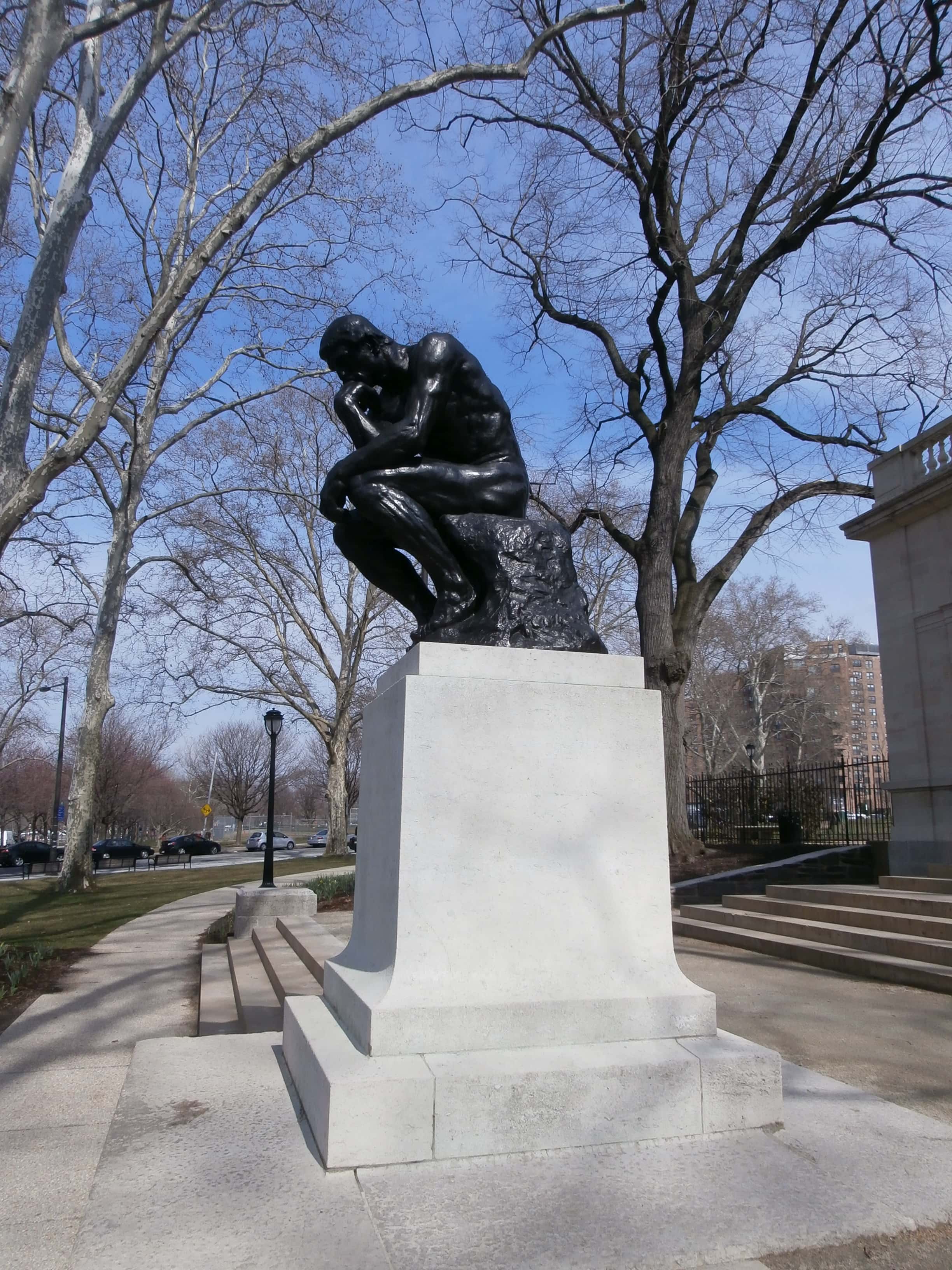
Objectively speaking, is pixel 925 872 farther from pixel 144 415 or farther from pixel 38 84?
pixel 144 415

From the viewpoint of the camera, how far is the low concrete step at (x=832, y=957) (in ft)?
21.5

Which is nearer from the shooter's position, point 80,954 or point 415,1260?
point 415,1260

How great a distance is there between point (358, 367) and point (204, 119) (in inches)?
617

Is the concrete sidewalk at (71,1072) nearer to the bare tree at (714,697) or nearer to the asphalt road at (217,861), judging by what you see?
the asphalt road at (217,861)

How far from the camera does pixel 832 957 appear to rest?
7457mm

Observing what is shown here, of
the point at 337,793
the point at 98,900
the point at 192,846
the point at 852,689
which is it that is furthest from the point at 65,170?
the point at 852,689

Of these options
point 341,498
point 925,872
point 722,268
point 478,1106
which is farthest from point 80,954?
point 722,268

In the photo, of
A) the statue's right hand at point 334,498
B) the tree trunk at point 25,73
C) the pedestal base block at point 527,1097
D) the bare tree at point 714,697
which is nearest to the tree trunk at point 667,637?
the tree trunk at point 25,73

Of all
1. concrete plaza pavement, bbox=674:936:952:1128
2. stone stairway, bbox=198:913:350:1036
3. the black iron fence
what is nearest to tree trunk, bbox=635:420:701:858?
the black iron fence

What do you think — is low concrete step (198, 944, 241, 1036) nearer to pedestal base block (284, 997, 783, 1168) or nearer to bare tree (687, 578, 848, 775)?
pedestal base block (284, 997, 783, 1168)

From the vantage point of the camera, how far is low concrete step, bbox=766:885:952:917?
829cm

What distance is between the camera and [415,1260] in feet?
7.14

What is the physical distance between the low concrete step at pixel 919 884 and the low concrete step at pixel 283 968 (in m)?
6.79

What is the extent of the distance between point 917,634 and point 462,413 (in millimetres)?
12907
